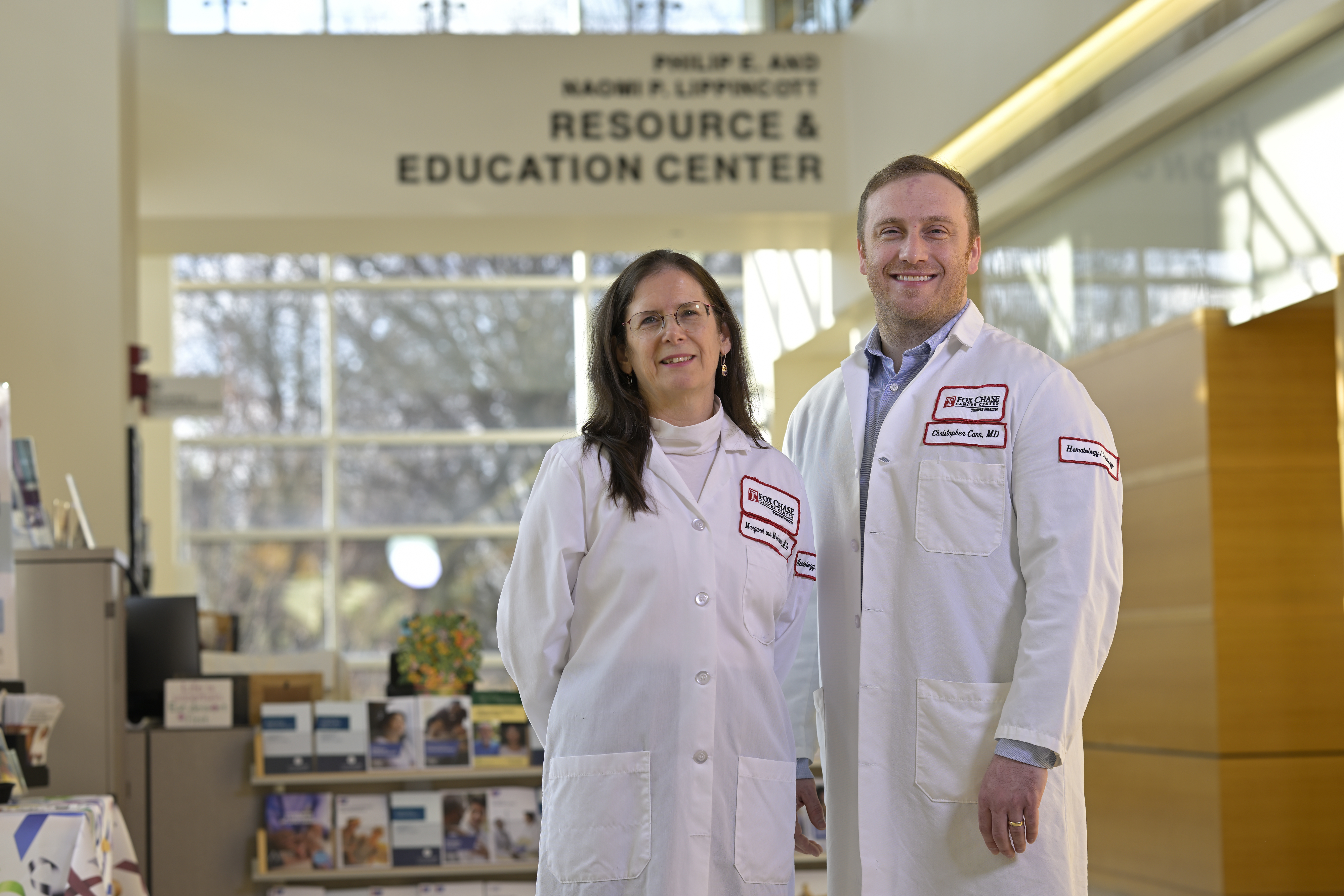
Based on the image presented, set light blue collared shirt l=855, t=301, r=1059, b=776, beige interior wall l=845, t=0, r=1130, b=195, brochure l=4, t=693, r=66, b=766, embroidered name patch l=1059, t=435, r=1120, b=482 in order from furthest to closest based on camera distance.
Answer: beige interior wall l=845, t=0, r=1130, b=195 → brochure l=4, t=693, r=66, b=766 → light blue collared shirt l=855, t=301, r=1059, b=776 → embroidered name patch l=1059, t=435, r=1120, b=482

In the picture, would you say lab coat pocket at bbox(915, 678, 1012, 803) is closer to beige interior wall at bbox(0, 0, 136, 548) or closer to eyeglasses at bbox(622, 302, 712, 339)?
eyeglasses at bbox(622, 302, 712, 339)

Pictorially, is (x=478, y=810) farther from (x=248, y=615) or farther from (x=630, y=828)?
(x=248, y=615)

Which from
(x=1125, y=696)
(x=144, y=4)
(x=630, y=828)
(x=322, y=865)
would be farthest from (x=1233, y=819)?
(x=144, y=4)

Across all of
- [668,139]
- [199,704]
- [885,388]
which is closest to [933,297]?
[885,388]

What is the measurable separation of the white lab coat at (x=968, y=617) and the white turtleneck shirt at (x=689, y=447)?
28 cm

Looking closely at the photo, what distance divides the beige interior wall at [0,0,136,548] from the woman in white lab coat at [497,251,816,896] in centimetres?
442

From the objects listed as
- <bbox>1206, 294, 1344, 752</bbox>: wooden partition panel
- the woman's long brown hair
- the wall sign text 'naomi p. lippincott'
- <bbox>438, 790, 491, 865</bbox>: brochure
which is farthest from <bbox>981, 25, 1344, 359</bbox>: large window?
<bbox>438, 790, 491, 865</bbox>: brochure

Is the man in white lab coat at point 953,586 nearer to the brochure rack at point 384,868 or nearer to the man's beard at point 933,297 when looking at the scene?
the man's beard at point 933,297

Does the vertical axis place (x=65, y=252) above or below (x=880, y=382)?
above

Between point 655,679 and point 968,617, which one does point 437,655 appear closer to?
point 655,679

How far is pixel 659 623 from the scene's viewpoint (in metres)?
2.10

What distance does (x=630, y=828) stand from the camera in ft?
6.74

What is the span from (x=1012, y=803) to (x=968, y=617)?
30 cm

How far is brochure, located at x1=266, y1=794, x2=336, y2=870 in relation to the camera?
Answer: 4309 millimetres
